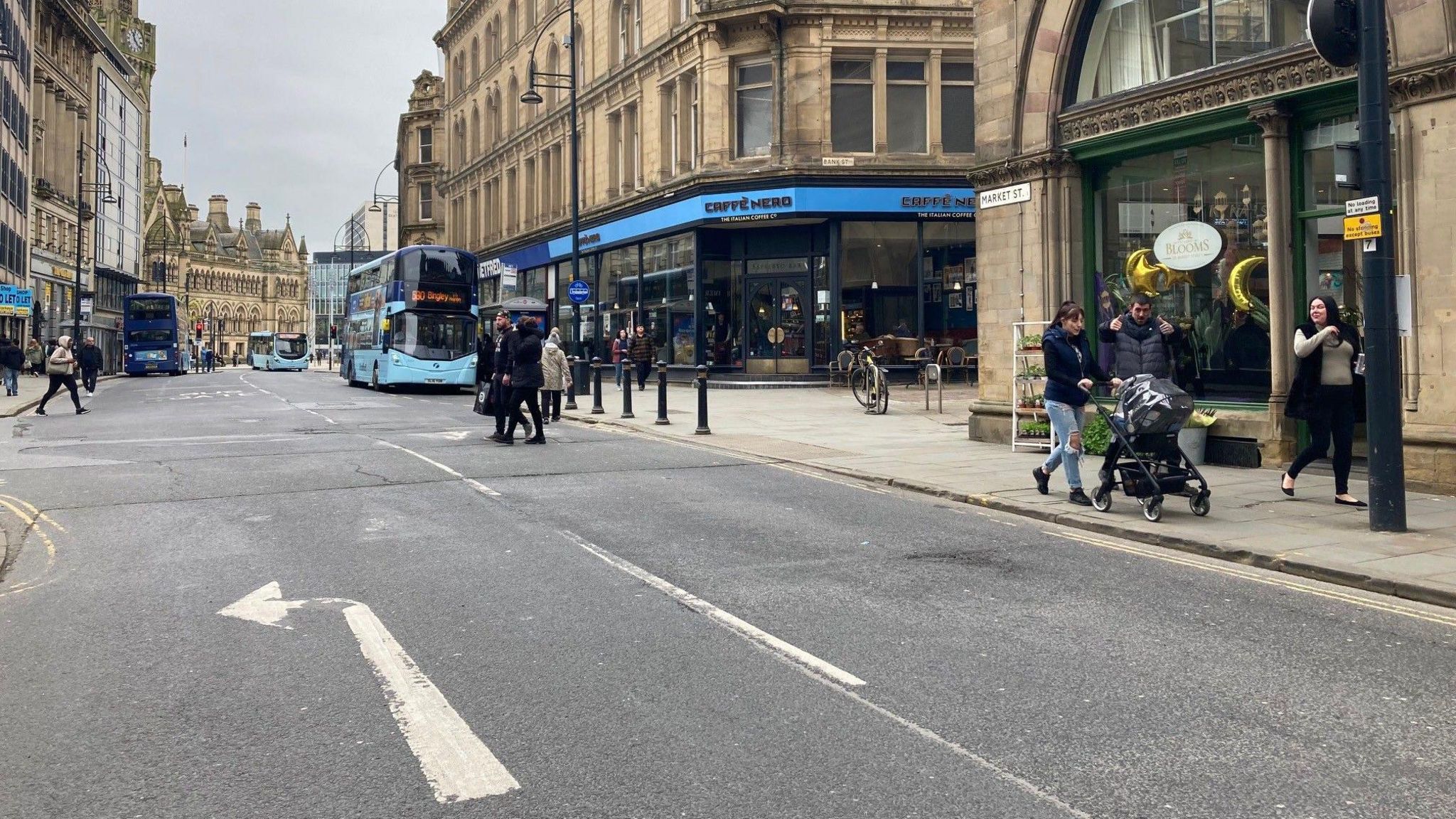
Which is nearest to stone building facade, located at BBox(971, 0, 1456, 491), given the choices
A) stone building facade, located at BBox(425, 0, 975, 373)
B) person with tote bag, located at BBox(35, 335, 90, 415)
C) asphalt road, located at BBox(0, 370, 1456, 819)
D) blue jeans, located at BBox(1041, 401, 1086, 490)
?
blue jeans, located at BBox(1041, 401, 1086, 490)

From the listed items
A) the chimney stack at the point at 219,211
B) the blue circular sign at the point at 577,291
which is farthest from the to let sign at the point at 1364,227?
the chimney stack at the point at 219,211

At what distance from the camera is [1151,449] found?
9297 millimetres

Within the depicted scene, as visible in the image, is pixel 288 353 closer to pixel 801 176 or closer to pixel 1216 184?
pixel 801 176

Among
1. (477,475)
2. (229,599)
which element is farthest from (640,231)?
(229,599)

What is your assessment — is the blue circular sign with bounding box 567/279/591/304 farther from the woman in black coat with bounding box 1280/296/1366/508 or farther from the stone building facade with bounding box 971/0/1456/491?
the woman in black coat with bounding box 1280/296/1366/508

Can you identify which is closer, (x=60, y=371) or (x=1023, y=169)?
(x=1023, y=169)

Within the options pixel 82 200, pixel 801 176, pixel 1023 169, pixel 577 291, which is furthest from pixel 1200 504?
pixel 82 200

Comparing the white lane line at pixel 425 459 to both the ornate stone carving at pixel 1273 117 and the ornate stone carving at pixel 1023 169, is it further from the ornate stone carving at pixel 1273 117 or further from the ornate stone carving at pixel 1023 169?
the ornate stone carving at pixel 1273 117

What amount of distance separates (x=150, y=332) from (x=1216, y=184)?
2312 inches

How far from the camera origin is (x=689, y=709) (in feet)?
14.4

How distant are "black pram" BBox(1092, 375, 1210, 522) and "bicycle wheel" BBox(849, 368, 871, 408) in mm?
12593

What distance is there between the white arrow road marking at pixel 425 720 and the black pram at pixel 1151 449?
20.3ft

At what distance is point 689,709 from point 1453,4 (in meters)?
10.2

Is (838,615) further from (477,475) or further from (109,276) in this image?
(109,276)
